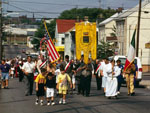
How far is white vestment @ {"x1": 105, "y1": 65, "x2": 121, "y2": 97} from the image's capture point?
60.6 ft

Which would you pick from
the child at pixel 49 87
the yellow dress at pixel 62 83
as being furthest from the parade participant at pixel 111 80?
the child at pixel 49 87

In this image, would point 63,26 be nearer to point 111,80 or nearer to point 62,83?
point 111,80

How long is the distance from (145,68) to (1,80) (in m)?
34.7

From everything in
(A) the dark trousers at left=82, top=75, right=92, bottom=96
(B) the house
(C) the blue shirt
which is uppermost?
(B) the house

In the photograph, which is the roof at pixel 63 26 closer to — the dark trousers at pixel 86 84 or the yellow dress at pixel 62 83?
the dark trousers at pixel 86 84

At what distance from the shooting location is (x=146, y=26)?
6066 centimetres

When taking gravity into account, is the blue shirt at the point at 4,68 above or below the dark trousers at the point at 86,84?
above

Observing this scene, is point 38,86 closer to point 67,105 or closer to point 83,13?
point 67,105

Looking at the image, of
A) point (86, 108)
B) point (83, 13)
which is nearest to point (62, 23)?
point (83, 13)

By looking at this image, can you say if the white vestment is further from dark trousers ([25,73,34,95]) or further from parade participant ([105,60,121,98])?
dark trousers ([25,73,34,95])

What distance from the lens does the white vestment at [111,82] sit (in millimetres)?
18484

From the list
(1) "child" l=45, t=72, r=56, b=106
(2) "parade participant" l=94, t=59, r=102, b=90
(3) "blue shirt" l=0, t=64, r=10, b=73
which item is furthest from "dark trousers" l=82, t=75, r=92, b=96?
(3) "blue shirt" l=0, t=64, r=10, b=73

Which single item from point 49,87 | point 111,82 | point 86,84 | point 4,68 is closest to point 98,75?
point 86,84

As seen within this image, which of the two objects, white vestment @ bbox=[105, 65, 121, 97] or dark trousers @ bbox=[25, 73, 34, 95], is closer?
white vestment @ bbox=[105, 65, 121, 97]
